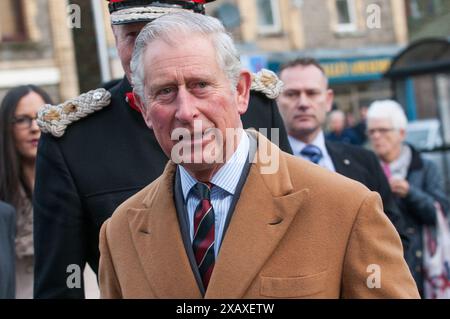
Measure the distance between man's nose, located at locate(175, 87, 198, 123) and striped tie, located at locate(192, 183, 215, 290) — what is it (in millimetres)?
191

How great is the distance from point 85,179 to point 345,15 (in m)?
22.1

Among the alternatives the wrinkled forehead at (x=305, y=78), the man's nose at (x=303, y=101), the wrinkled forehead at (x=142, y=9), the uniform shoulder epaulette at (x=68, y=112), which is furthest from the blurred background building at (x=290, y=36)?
the wrinkled forehead at (x=142, y=9)

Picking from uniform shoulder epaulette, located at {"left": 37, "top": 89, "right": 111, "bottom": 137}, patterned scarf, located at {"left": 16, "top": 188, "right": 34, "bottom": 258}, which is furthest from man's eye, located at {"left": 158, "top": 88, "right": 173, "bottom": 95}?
patterned scarf, located at {"left": 16, "top": 188, "right": 34, "bottom": 258}

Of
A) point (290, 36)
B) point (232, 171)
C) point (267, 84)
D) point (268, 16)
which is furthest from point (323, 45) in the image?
point (232, 171)

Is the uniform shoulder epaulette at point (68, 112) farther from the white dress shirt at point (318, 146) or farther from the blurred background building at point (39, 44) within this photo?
the blurred background building at point (39, 44)

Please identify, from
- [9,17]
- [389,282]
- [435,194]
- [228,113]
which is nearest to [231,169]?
[228,113]

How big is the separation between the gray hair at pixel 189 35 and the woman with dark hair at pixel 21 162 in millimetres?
3037

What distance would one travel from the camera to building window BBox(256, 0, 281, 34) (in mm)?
23036

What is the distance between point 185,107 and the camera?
2.12m

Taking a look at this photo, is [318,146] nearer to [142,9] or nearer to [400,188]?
[400,188]

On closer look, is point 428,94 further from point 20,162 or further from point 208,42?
point 208,42

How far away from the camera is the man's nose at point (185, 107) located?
212 cm

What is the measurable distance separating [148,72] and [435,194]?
4.07 metres

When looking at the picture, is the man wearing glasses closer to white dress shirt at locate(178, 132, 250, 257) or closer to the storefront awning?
white dress shirt at locate(178, 132, 250, 257)
